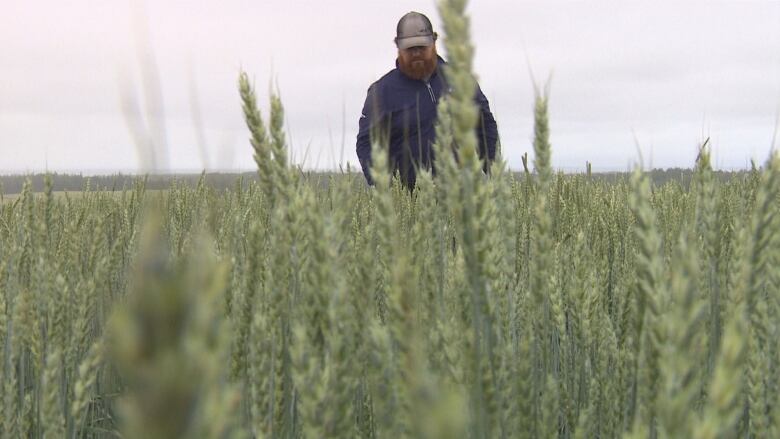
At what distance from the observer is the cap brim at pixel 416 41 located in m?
4.45

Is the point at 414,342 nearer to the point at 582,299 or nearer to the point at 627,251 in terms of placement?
the point at 582,299

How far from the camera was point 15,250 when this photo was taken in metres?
1.79

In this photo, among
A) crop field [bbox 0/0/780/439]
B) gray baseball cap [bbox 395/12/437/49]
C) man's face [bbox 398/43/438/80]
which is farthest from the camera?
man's face [bbox 398/43/438/80]

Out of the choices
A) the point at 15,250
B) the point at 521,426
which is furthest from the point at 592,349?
the point at 15,250

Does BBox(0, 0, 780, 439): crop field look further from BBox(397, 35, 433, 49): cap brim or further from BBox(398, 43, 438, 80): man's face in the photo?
BBox(398, 43, 438, 80): man's face

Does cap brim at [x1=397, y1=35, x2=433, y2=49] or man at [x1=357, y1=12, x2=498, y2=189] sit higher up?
cap brim at [x1=397, y1=35, x2=433, y2=49]

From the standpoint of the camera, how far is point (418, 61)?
461cm

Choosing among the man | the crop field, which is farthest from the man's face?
the crop field

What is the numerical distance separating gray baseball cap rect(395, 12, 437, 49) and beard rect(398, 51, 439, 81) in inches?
4.3

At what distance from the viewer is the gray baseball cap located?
4.43 metres

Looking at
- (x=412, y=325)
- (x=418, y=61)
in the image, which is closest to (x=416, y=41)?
(x=418, y=61)

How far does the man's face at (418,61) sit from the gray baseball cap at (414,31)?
0.18 feet

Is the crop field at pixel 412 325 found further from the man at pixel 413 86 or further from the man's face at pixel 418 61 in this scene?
the man's face at pixel 418 61

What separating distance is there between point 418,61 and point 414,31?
0.24 m
